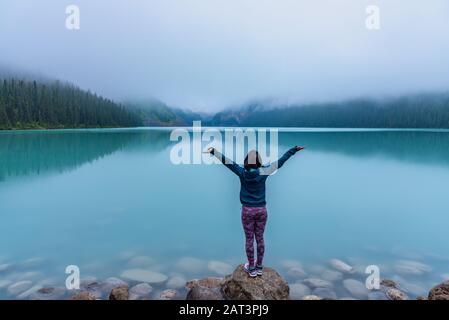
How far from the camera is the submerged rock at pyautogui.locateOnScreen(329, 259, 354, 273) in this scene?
10.8 metres

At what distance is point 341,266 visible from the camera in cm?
1112

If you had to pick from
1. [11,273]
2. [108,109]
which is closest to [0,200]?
[11,273]

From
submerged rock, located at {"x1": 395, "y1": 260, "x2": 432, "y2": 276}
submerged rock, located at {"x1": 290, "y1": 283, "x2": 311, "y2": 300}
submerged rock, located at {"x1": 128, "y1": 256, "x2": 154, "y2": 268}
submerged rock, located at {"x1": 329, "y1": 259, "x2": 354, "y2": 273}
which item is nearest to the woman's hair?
submerged rock, located at {"x1": 290, "y1": 283, "x2": 311, "y2": 300}

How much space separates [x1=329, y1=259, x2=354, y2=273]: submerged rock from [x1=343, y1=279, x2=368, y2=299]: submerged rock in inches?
38.3

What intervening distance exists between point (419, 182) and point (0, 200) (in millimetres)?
37248

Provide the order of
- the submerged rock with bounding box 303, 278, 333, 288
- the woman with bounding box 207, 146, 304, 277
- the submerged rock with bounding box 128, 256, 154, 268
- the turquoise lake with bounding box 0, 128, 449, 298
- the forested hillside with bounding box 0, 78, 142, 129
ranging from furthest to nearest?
the forested hillside with bounding box 0, 78, 142, 129, the turquoise lake with bounding box 0, 128, 449, 298, the submerged rock with bounding box 128, 256, 154, 268, the submerged rock with bounding box 303, 278, 333, 288, the woman with bounding box 207, 146, 304, 277

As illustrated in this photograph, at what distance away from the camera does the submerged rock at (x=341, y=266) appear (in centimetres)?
1079

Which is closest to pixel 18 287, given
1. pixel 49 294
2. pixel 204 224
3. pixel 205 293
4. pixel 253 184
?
pixel 49 294

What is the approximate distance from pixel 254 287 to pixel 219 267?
394 cm

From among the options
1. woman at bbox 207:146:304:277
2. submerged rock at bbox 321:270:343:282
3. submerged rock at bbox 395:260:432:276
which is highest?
woman at bbox 207:146:304:277

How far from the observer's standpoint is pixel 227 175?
1298 inches

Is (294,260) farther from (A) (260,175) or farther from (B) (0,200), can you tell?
(B) (0,200)

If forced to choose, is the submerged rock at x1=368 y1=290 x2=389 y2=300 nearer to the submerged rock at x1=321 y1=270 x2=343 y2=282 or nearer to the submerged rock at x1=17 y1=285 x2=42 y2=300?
the submerged rock at x1=321 y1=270 x2=343 y2=282

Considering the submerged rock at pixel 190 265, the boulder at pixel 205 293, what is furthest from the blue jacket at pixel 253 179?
the submerged rock at pixel 190 265
